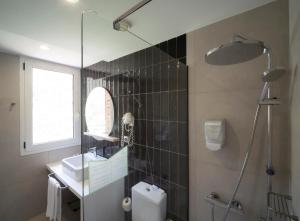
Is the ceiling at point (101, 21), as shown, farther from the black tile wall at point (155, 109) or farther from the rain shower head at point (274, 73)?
the rain shower head at point (274, 73)

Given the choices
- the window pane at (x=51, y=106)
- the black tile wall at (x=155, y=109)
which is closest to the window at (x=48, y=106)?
the window pane at (x=51, y=106)

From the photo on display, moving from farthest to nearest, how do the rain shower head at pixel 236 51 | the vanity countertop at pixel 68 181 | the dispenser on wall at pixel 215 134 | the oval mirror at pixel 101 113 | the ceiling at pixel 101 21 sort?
the oval mirror at pixel 101 113, the vanity countertop at pixel 68 181, the dispenser on wall at pixel 215 134, the ceiling at pixel 101 21, the rain shower head at pixel 236 51

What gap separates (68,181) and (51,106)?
3.99ft

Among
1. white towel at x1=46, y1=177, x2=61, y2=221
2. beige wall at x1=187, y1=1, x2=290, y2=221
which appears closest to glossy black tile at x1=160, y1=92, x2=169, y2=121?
beige wall at x1=187, y1=1, x2=290, y2=221

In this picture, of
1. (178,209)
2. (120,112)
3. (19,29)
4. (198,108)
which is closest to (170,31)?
(198,108)

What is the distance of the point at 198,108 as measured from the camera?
4.33 ft

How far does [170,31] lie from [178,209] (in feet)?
5.75

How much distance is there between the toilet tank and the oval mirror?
78 cm

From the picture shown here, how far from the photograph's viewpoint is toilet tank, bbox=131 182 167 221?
1.41 metres

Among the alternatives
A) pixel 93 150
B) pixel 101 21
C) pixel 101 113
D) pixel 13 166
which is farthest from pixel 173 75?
pixel 13 166

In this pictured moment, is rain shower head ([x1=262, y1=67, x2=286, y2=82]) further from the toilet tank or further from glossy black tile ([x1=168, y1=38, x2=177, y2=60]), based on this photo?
the toilet tank

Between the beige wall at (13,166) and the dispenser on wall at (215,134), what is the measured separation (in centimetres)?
236

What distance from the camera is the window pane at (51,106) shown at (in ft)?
6.95

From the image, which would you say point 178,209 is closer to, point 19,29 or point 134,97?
point 134,97
